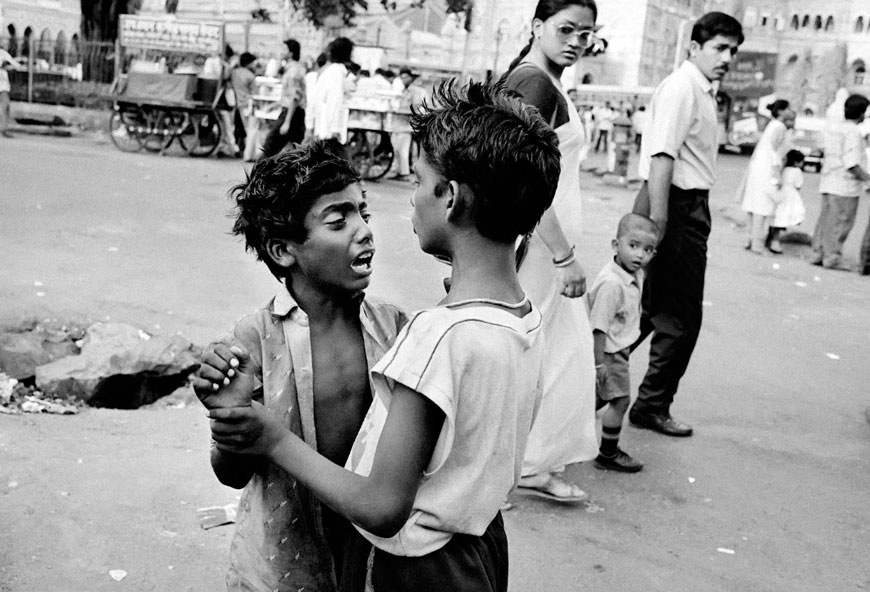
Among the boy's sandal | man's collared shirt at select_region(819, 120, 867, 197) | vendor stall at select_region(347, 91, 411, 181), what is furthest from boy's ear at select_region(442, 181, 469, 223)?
vendor stall at select_region(347, 91, 411, 181)

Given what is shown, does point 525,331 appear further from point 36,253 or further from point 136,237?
point 136,237

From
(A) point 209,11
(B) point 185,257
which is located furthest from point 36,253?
(A) point 209,11

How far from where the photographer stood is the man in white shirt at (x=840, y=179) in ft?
31.8

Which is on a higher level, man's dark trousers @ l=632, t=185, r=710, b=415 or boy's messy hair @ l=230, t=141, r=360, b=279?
boy's messy hair @ l=230, t=141, r=360, b=279

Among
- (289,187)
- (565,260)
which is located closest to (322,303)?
(289,187)

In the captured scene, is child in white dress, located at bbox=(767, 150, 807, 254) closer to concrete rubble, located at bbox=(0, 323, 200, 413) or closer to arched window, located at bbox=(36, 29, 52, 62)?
concrete rubble, located at bbox=(0, 323, 200, 413)

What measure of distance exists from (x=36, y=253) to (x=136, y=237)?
3.62 ft

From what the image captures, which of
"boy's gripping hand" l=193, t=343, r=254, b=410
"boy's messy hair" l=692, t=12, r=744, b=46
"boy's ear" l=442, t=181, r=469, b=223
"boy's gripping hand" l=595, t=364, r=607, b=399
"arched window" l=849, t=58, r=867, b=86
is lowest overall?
"boy's gripping hand" l=595, t=364, r=607, b=399

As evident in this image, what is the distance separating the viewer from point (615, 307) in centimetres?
377

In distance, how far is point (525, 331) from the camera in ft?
4.85

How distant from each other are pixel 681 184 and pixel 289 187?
281 centimetres

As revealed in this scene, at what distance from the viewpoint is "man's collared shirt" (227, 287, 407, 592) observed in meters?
1.76

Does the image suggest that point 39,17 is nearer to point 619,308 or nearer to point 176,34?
point 176,34

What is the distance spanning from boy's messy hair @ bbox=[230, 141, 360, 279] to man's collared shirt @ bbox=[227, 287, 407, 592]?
139 millimetres
